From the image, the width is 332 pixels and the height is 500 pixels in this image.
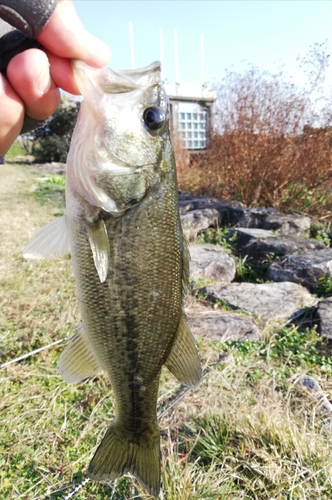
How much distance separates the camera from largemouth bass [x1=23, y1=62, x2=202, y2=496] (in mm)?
1647

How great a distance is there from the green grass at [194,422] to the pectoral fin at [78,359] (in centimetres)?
104

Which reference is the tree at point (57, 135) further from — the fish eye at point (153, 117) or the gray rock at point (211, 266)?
the fish eye at point (153, 117)

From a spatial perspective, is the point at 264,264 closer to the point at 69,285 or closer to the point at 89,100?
the point at 69,285

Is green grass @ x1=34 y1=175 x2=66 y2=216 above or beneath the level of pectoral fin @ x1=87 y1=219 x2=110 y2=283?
beneath

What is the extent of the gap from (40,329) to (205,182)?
8.65 metres

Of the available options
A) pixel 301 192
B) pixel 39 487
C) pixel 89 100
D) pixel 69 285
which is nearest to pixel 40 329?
pixel 69 285

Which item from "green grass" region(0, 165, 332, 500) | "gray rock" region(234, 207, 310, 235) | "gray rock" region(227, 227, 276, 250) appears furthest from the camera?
"gray rock" region(234, 207, 310, 235)

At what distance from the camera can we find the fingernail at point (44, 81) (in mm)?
1502

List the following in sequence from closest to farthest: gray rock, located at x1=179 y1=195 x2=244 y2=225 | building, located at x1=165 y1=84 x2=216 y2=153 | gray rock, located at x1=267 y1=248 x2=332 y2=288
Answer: gray rock, located at x1=267 y1=248 x2=332 y2=288, gray rock, located at x1=179 y1=195 x2=244 y2=225, building, located at x1=165 y1=84 x2=216 y2=153

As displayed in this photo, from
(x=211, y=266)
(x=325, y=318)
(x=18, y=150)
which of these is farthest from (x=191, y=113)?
(x=18, y=150)

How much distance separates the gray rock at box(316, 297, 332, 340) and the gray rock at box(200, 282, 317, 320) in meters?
0.26

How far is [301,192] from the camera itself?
30.7 feet

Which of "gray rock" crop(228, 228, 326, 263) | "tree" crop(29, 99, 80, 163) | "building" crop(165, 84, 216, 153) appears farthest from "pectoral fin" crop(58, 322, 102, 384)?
"tree" crop(29, 99, 80, 163)

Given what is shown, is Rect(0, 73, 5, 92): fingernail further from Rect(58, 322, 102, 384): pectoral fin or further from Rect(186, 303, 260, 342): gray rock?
Rect(186, 303, 260, 342): gray rock
